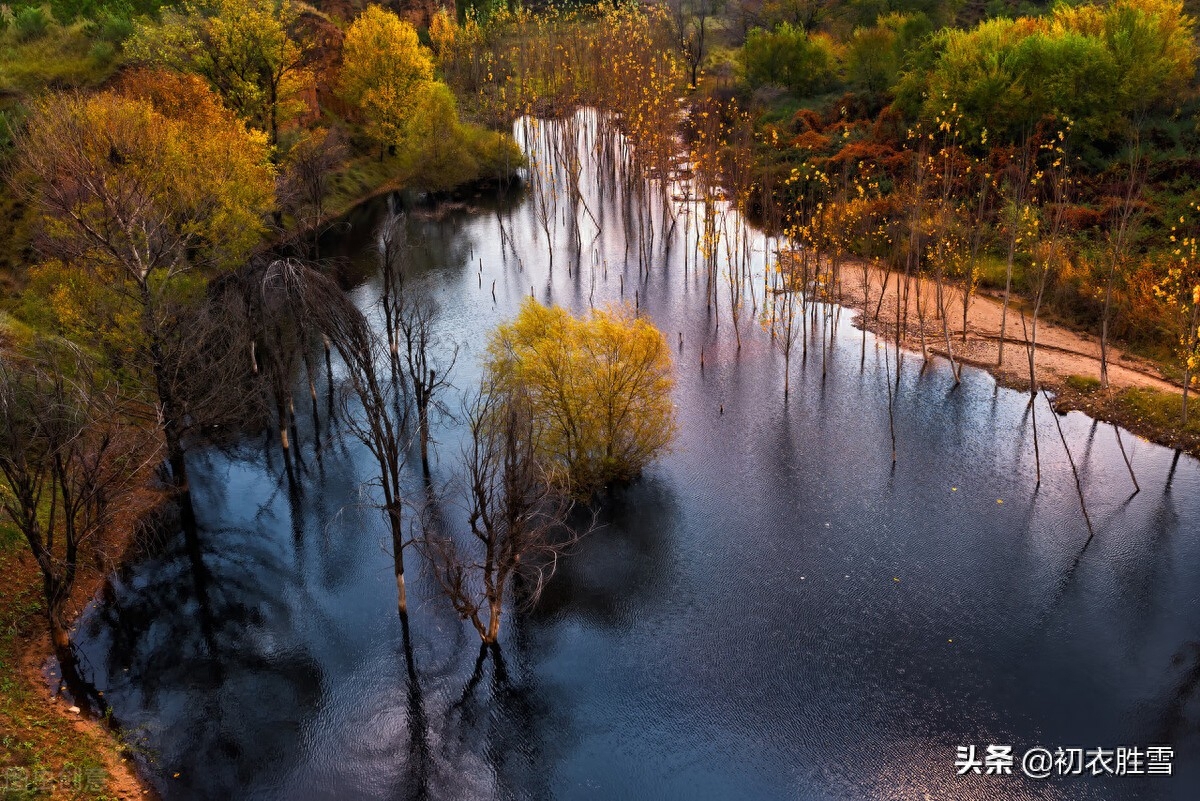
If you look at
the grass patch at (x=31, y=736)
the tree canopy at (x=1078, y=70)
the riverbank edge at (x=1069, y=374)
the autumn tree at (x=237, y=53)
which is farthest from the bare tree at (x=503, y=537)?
the tree canopy at (x=1078, y=70)

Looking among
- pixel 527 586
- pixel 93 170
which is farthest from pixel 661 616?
pixel 93 170

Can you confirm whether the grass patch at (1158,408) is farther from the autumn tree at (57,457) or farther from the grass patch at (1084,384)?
the autumn tree at (57,457)

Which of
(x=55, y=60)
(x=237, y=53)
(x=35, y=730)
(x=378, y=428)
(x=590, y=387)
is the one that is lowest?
(x=35, y=730)

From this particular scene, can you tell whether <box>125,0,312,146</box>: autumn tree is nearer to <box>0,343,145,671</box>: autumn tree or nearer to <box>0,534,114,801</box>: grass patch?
<box>0,343,145,671</box>: autumn tree

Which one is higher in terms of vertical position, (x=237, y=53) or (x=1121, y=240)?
(x=237, y=53)

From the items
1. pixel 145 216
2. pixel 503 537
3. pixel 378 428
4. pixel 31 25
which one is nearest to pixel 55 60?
pixel 31 25

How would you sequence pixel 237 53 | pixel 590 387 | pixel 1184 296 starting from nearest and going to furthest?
pixel 590 387 → pixel 1184 296 → pixel 237 53

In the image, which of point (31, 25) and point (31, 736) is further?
point (31, 25)

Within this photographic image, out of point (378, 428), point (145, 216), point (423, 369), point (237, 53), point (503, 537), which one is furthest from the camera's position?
point (237, 53)

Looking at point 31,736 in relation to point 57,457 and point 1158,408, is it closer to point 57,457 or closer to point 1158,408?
point 57,457
